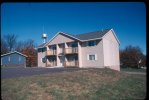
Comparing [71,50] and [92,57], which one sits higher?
[71,50]

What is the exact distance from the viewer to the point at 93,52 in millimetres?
21859

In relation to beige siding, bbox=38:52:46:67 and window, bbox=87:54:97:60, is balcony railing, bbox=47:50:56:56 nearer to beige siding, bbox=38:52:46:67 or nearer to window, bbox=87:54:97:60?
beige siding, bbox=38:52:46:67

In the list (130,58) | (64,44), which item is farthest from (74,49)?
(130,58)

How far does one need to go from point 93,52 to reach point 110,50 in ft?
7.06

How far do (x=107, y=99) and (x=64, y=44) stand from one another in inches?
720

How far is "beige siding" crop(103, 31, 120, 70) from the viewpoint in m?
20.2

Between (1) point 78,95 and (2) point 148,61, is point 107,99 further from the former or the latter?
(2) point 148,61

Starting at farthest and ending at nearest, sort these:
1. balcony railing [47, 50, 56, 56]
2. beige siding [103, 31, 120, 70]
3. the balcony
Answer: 1. balcony railing [47, 50, 56, 56]
2. the balcony
3. beige siding [103, 31, 120, 70]

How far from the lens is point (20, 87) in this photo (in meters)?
8.02

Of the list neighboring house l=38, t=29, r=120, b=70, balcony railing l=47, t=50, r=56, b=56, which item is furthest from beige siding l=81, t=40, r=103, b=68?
balcony railing l=47, t=50, r=56, b=56

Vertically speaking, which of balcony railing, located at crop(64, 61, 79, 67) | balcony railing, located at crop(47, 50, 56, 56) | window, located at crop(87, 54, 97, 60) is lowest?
balcony railing, located at crop(64, 61, 79, 67)

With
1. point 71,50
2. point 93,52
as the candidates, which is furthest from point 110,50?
point 71,50

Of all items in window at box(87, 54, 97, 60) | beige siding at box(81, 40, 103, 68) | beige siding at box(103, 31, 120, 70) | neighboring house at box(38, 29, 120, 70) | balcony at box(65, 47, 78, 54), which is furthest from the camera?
balcony at box(65, 47, 78, 54)

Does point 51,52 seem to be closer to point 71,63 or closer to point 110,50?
point 71,63
